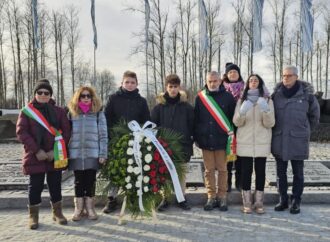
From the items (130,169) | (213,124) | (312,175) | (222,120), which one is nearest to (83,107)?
(130,169)

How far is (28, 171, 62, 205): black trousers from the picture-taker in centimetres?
489

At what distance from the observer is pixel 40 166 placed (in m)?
4.81

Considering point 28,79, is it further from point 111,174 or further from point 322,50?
point 111,174

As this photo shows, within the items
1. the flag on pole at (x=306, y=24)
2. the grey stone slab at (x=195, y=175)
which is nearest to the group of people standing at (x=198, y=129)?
the grey stone slab at (x=195, y=175)

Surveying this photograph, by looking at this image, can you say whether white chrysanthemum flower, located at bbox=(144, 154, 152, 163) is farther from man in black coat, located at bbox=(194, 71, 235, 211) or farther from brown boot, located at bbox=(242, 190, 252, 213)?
brown boot, located at bbox=(242, 190, 252, 213)

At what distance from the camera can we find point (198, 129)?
5.52 meters

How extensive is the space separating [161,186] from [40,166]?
Answer: 4.98 ft

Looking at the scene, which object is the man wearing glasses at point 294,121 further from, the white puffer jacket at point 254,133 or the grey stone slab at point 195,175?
the grey stone slab at point 195,175

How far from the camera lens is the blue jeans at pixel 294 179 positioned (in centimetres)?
534

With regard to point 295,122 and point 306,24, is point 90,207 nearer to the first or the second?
point 295,122

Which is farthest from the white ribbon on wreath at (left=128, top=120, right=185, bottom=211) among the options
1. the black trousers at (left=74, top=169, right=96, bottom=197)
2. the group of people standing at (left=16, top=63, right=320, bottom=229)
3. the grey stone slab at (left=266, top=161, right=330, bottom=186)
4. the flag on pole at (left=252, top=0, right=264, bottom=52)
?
the flag on pole at (left=252, top=0, right=264, bottom=52)

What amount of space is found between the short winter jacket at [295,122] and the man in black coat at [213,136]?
2.21ft

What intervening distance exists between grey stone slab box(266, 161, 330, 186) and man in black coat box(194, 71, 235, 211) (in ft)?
4.86

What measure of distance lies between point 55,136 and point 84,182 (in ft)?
2.44
